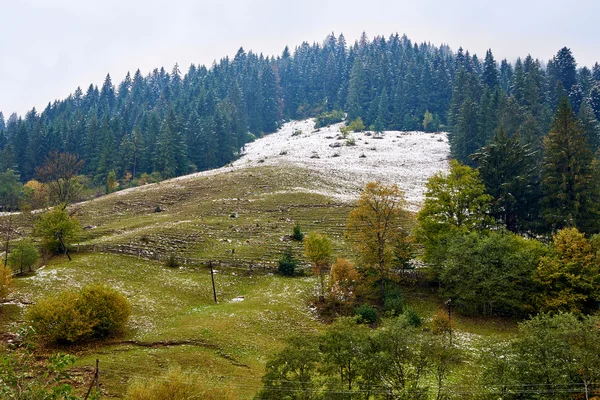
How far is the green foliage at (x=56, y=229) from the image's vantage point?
49.4 meters

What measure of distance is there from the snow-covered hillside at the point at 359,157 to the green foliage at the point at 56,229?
51320 millimetres

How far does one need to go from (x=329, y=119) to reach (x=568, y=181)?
122 metres

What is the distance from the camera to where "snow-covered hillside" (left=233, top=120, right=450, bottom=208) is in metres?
95.3

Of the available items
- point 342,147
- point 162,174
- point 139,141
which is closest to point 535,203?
point 342,147

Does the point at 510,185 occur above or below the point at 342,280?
above

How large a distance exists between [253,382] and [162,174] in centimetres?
9060

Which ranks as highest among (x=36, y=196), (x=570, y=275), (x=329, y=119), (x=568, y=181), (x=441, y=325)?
(x=329, y=119)

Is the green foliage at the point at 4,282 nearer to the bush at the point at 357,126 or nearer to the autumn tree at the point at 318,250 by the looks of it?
the autumn tree at the point at 318,250

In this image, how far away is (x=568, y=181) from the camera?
51.9 m

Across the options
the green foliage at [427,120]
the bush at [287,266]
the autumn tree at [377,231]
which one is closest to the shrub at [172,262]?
the bush at [287,266]

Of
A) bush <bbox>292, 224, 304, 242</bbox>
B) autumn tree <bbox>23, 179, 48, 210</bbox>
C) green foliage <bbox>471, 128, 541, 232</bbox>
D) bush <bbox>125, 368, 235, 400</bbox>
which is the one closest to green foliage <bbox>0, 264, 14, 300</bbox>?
bush <bbox>125, 368, 235, 400</bbox>

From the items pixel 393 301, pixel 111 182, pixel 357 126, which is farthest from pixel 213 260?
pixel 357 126

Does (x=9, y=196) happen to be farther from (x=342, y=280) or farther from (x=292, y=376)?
(x=292, y=376)

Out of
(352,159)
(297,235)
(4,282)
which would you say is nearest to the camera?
(4,282)
